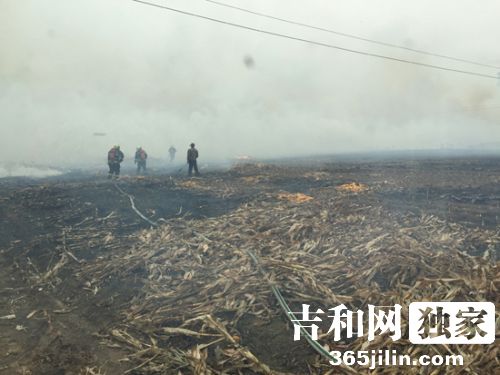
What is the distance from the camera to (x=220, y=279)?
6520 mm

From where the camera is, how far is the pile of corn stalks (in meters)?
4.54

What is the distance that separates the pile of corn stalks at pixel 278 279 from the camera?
4.54m

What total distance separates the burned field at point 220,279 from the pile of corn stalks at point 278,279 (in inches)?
0.9

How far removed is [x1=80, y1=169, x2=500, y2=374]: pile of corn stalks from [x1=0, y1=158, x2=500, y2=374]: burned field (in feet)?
0.07

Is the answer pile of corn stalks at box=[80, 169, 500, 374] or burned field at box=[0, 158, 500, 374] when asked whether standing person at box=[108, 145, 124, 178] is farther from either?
pile of corn stalks at box=[80, 169, 500, 374]

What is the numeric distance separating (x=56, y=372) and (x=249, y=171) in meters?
21.9

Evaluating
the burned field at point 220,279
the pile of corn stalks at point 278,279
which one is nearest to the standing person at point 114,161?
the burned field at point 220,279

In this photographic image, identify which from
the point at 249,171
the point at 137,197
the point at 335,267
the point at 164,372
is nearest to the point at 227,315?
the point at 164,372

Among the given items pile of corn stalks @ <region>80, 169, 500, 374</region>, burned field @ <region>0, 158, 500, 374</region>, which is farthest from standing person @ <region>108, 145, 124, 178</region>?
pile of corn stalks @ <region>80, 169, 500, 374</region>

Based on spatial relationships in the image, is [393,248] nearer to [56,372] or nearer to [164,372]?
[164,372]

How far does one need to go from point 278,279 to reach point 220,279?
104 cm

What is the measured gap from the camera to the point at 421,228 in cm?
903

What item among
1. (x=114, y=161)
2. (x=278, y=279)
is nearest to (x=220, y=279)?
(x=278, y=279)

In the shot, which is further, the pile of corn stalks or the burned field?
the burned field
